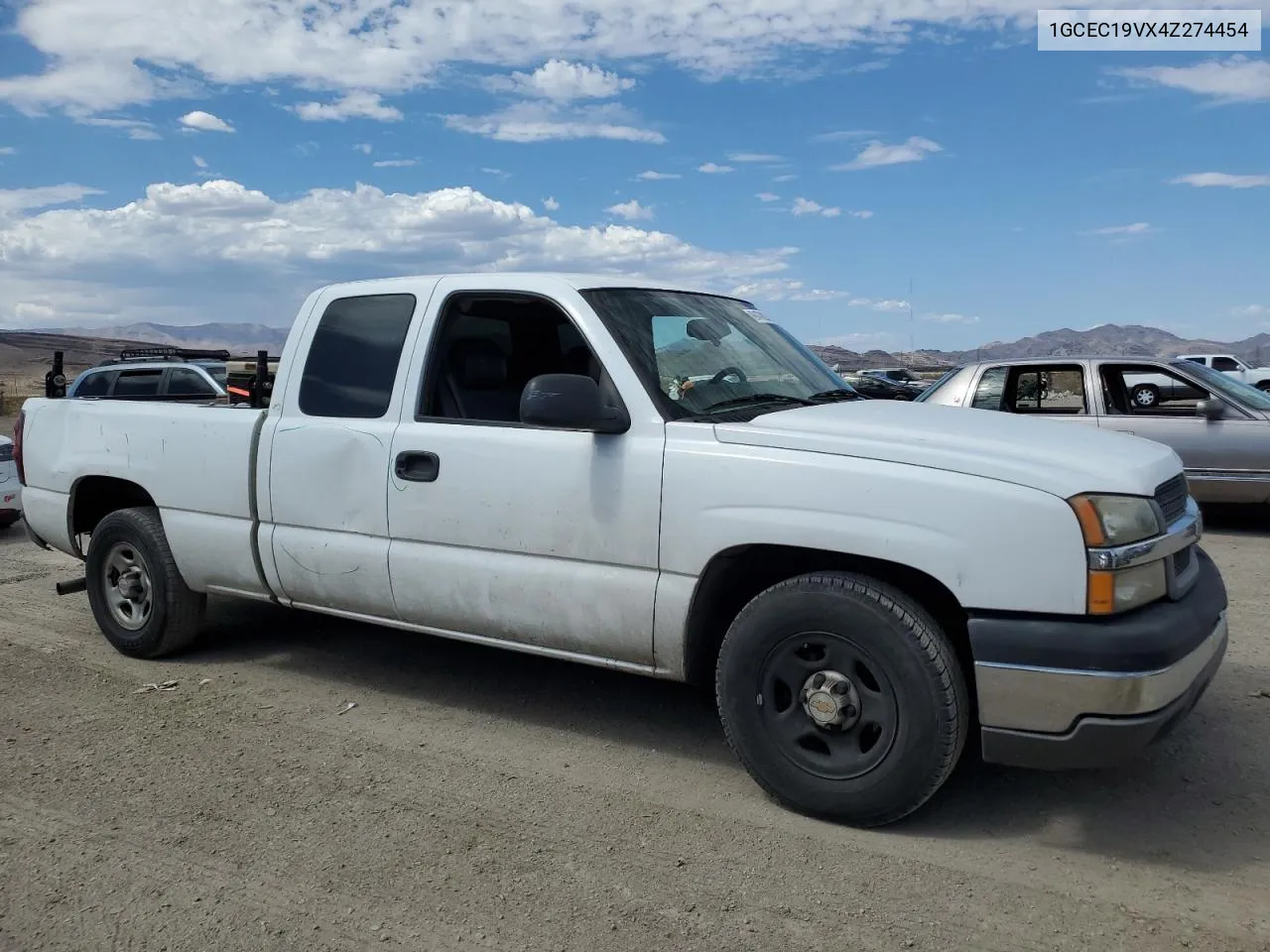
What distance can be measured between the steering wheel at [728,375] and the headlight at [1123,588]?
165 centimetres

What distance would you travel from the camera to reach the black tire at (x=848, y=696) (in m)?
3.40

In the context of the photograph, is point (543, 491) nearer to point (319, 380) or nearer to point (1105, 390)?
point (319, 380)

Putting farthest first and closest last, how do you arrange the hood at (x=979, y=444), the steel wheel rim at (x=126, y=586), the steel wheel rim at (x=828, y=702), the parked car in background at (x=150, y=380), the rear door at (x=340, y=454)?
1. the parked car in background at (x=150, y=380)
2. the steel wheel rim at (x=126, y=586)
3. the rear door at (x=340, y=454)
4. the steel wheel rim at (x=828, y=702)
5. the hood at (x=979, y=444)

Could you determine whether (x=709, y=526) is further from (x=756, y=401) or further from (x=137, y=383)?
(x=137, y=383)

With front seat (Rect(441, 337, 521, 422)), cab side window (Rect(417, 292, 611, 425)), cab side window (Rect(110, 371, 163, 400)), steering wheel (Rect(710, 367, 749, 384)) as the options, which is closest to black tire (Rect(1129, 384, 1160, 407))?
steering wheel (Rect(710, 367, 749, 384))

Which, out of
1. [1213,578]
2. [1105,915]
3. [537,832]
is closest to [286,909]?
[537,832]

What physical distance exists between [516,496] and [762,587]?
1.01m

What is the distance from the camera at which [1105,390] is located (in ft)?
31.9

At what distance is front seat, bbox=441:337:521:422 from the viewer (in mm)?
4539

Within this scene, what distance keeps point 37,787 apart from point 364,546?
1503 millimetres

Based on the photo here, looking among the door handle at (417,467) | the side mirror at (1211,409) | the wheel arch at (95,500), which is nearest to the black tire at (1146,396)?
the side mirror at (1211,409)

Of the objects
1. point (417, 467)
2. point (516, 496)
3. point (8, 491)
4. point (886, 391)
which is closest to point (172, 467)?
point (417, 467)

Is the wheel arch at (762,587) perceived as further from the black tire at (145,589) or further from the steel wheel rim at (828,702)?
the black tire at (145,589)

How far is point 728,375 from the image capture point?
437 cm
